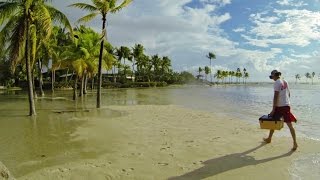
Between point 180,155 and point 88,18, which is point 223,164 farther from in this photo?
point 88,18

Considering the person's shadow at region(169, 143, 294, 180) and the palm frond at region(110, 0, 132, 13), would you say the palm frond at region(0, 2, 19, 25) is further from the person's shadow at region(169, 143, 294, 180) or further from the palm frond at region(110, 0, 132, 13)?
the person's shadow at region(169, 143, 294, 180)

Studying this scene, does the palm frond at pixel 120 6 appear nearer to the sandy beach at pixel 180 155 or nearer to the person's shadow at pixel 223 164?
the sandy beach at pixel 180 155

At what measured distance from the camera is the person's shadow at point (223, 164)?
6.87 metres

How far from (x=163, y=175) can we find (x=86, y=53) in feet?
75.4

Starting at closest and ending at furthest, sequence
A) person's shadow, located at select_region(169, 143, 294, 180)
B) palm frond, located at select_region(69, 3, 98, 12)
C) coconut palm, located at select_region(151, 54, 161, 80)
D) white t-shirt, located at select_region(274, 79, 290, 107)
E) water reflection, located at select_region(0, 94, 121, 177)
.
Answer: person's shadow, located at select_region(169, 143, 294, 180) < water reflection, located at select_region(0, 94, 121, 177) < white t-shirt, located at select_region(274, 79, 290, 107) < palm frond, located at select_region(69, 3, 98, 12) < coconut palm, located at select_region(151, 54, 161, 80)

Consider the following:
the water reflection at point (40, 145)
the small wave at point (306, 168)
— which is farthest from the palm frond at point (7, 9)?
the small wave at point (306, 168)

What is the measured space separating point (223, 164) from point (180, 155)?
4.00 ft

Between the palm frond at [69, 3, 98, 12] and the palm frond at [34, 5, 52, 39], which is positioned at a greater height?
the palm frond at [69, 3, 98, 12]

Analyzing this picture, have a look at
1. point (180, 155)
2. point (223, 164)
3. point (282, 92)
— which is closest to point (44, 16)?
point (180, 155)

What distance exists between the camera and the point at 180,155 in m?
8.45

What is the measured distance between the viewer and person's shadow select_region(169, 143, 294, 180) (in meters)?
6.87

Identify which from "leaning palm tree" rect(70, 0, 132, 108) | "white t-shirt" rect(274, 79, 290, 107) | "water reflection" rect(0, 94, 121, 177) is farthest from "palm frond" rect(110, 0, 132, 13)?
"white t-shirt" rect(274, 79, 290, 107)

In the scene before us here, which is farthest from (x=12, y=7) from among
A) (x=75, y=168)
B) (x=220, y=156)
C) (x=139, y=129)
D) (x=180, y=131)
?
(x=220, y=156)

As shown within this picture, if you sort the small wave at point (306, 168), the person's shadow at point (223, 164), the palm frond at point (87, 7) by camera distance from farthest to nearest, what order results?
the palm frond at point (87, 7)
the person's shadow at point (223, 164)
the small wave at point (306, 168)
